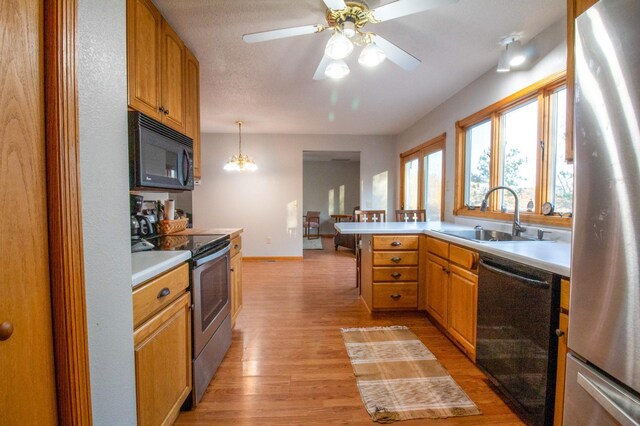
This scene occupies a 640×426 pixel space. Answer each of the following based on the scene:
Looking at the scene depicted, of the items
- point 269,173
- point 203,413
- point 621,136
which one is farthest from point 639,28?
point 269,173

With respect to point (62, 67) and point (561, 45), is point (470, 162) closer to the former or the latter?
point (561, 45)

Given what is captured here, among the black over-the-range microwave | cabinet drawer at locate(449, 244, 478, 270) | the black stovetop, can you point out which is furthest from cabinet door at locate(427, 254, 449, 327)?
the black over-the-range microwave

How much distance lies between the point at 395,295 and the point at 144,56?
2615 mm

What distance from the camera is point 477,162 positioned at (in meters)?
3.03

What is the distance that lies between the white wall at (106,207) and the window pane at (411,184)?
14.4 ft

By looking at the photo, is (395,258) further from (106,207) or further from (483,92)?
(106,207)

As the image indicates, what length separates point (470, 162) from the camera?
3.15 metres

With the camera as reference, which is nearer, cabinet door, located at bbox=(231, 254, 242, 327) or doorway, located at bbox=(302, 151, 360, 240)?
cabinet door, located at bbox=(231, 254, 242, 327)

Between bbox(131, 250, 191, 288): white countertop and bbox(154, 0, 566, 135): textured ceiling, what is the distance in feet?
5.19

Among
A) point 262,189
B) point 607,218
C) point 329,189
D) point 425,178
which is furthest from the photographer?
point 329,189

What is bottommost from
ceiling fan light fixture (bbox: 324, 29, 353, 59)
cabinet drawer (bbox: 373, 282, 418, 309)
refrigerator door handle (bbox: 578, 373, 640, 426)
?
cabinet drawer (bbox: 373, 282, 418, 309)

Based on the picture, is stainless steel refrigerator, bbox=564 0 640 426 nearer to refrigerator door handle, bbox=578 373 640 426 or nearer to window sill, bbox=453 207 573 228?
refrigerator door handle, bbox=578 373 640 426

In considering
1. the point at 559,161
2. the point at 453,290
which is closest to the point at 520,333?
the point at 453,290

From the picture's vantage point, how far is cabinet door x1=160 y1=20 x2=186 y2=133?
5.88 feet
